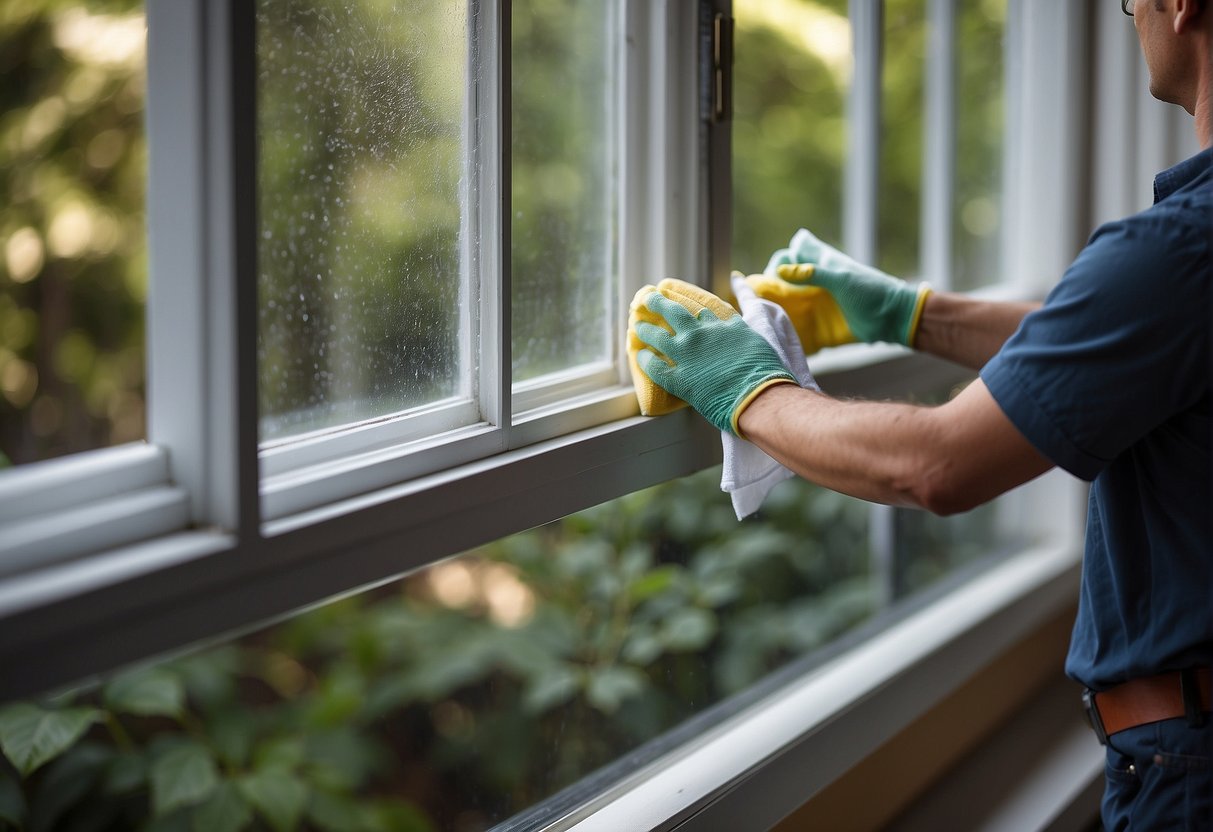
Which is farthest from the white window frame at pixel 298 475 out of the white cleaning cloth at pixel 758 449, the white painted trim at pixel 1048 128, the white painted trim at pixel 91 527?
the white painted trim at pixel 1048 128

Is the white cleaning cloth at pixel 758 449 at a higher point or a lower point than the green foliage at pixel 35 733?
higher

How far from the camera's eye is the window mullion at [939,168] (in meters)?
2.03

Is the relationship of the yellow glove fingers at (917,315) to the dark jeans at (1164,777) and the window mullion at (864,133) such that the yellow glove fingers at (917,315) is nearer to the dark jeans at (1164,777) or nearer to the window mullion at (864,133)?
the window mullion at (864,133)

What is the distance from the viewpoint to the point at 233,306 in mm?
789

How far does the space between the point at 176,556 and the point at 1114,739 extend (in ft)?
3.05

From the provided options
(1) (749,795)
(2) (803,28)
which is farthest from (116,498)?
(2) (803,28)

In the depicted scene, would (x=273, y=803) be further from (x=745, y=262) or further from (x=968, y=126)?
(x=968, y=126)

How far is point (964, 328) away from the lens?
1.42m

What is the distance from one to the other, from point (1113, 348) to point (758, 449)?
368 millimetres

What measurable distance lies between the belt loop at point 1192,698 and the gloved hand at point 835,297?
0.54m

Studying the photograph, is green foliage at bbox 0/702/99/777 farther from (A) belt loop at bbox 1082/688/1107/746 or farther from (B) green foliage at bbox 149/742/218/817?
(A) belt loop at bbox 1082/688/1107/746

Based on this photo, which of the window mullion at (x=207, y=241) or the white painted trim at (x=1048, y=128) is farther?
the white painted trim at (x=1048, y=128)

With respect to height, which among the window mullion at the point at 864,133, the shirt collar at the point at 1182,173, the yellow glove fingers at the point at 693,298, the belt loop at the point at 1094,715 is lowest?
the belt loop at the point at 1094,715

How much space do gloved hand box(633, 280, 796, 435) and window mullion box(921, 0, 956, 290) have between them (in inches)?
43.0
